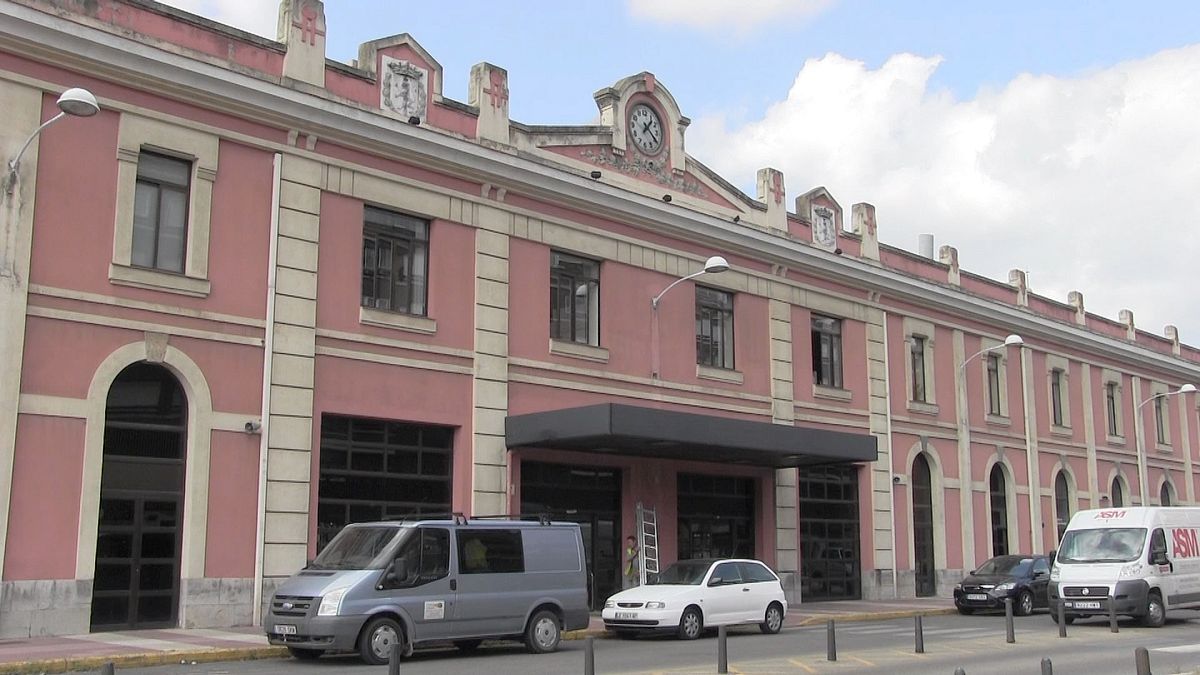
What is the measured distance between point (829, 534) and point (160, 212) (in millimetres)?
18939

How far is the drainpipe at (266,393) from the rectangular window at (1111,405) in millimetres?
33540

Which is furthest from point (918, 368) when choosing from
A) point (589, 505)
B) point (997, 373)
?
point (589, 505)

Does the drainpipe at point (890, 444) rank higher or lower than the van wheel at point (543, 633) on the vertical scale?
higher

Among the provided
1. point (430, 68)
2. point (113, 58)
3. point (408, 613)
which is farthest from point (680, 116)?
point (408, 613)

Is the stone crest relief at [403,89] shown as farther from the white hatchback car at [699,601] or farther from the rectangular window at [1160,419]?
the rectangular window at [1160,419]

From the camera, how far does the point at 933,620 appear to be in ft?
88.8

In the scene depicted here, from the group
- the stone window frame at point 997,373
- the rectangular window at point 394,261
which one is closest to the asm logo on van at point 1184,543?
the stone window frame at point 997,373

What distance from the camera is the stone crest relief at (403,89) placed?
2312 centimetres

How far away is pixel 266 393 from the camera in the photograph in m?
20.7

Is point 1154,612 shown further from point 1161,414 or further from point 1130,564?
point 1161,414

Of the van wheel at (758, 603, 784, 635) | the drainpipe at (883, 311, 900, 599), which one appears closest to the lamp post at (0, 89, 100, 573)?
the van wheel at (758, 603, 784, 635)

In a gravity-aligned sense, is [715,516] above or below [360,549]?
above

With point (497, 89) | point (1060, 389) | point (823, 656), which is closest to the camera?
point (823, 656)

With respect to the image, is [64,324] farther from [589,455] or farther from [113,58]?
[589,455]
